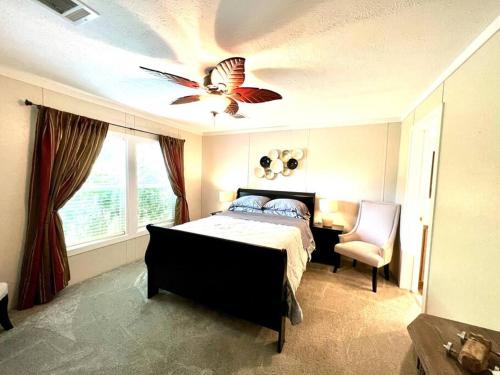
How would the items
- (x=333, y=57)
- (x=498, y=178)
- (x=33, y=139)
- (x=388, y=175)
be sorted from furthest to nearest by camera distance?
(x=388, y=175)
(x=33, y=139)
(x=333, y=57)
(x=498, y=178)

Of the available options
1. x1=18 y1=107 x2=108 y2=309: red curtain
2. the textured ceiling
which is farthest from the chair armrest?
x1=18 y1=107 x2=108 y2=309: red curtain

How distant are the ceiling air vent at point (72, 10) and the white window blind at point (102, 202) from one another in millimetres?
1893

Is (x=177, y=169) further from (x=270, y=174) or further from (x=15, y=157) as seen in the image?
(x=15, y=157)

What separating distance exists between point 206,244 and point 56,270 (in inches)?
70.5

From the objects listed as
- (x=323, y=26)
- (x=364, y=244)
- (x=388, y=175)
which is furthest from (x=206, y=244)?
(x=388, y=175)

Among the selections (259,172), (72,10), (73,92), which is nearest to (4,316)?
(73,92)

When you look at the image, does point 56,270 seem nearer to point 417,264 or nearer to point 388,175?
point 417,264

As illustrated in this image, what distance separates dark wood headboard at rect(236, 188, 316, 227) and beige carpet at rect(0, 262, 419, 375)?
1495 mm

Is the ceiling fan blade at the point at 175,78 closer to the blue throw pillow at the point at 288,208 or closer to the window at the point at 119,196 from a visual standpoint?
the window at the point at 119,196

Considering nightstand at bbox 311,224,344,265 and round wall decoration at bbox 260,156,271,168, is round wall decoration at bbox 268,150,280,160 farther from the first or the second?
nightstand at bbox 311,224,344,265

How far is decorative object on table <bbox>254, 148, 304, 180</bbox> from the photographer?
3779 millimetres

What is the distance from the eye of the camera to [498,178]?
3.74ft

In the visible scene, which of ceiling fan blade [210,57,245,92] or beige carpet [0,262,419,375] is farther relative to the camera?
beige carpet [0,262,419,375]

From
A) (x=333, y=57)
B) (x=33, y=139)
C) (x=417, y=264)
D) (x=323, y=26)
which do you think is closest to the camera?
(x=323, y=26)
